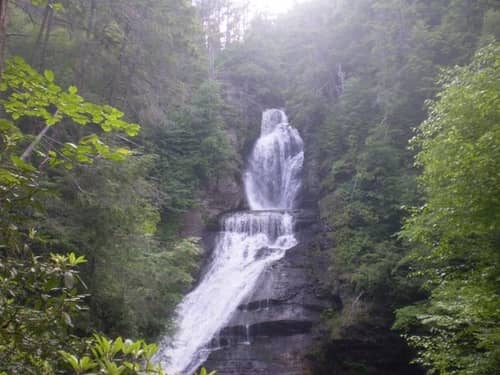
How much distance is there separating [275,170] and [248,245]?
8326 millimetres

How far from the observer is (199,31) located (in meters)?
13.4

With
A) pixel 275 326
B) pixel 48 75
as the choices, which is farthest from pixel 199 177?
pixel 48 75

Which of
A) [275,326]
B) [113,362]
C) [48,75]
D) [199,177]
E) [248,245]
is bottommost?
[275,326]

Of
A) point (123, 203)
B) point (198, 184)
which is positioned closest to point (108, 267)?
point (123, 203)

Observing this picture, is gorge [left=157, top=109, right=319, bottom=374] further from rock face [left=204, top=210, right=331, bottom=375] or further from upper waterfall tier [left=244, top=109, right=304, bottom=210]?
upper waterfall tier [left=244, top=109, right=304, bottom=210]

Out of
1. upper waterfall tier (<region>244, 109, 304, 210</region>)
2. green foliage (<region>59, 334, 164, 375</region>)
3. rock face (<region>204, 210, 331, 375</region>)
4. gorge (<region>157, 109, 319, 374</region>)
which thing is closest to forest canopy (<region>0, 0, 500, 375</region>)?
green foliage (<region>59, 334, 164, 375</region>)

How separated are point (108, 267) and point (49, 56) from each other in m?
5.93

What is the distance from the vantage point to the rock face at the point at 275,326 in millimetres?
12556

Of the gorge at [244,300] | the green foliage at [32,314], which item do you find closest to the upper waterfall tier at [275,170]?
the gorge at [244,300]

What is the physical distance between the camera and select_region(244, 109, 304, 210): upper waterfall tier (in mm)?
24359

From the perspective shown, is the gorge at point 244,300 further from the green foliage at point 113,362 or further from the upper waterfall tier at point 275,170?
the green foliage at point 113,362

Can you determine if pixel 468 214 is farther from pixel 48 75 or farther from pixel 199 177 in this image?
pixel 199 177

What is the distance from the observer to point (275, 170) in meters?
25.6

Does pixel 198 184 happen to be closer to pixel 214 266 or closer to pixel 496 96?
→ pixel 214 266
